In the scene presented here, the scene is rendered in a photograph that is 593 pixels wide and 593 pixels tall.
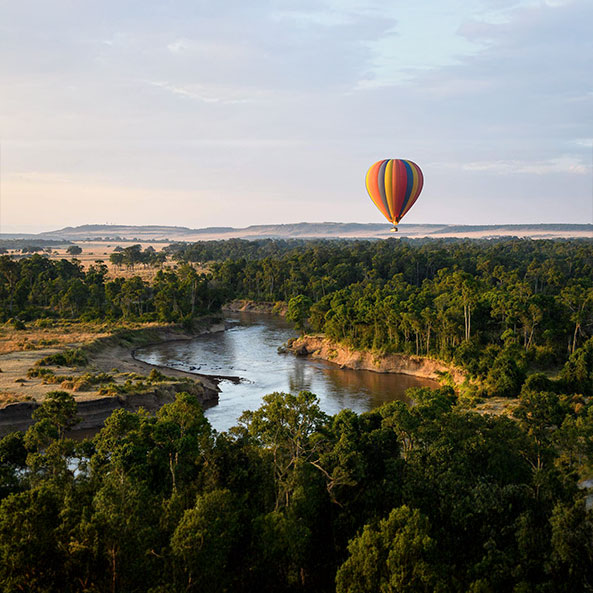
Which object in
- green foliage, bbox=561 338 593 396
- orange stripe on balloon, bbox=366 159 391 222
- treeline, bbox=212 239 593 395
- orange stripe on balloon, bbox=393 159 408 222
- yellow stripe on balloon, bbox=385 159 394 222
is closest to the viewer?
green foliage, bbox=561 338 593 396

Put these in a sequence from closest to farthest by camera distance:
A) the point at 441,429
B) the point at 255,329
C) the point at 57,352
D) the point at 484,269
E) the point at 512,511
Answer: the point at 512,511
the point at 441,429
the point at 57,352
the point at 255,329
the point at 484,269

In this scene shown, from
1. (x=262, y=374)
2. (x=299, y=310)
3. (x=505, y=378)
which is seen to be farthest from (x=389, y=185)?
(x=299, y=310)

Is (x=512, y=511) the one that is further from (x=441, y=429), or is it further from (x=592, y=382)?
(x=592, y=382)

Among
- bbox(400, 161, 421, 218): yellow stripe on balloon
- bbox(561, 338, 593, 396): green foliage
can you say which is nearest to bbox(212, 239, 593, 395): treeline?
bbox(561, 338, 593, 396): green foliage

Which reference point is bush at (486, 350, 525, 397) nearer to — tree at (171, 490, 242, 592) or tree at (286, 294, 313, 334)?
tree at (286, 294, 313, 334)

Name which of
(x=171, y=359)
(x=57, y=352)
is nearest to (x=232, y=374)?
(x=171, y=359)

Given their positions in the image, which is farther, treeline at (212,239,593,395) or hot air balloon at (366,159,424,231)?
treeline at (212,239,593,395)

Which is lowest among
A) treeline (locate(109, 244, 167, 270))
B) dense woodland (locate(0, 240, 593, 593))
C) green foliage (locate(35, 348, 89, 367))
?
green foliage (locate(35, 348, 89, 367))
